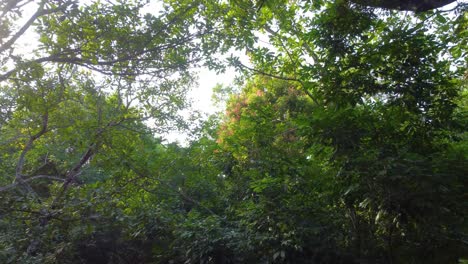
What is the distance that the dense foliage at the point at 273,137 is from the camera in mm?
3893

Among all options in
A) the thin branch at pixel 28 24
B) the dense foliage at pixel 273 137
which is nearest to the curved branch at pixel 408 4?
the dense foliage at pixel 273 137

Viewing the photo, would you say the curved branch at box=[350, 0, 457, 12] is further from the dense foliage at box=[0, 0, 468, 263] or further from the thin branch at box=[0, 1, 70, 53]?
the thin branch at box=[0, 1, 70, 53]

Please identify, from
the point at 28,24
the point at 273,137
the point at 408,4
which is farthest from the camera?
the point at 273,137

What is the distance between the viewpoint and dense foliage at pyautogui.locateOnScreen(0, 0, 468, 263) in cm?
389

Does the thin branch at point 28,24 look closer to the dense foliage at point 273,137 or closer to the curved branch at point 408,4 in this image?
the dense foliage at point 273,137

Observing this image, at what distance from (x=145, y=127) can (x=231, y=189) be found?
2106 mm

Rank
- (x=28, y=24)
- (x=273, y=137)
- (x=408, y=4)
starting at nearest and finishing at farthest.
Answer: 1. (x=28, y=24)
2. (x=408, y=4)
3. (x=273, y=137)

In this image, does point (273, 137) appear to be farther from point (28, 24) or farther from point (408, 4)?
point (28, 24)

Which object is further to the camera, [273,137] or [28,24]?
[273,137]

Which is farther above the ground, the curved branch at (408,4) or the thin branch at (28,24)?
the curved branch at (408,4)

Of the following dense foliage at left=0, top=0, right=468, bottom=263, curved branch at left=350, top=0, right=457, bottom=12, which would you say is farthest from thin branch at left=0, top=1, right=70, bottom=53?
curved branch at left=350, top=0, right=457, bottom=12

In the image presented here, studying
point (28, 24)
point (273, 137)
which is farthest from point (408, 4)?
point (28, 24)

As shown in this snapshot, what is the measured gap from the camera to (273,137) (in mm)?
6715

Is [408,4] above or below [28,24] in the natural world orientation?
above
